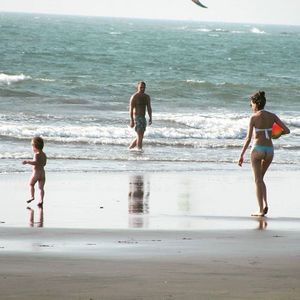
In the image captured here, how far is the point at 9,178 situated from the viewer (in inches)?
512

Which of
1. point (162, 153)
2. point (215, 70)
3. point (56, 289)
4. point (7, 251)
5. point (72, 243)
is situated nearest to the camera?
point (56, 289)

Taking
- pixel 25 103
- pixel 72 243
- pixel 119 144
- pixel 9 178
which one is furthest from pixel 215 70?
pixel 72 243

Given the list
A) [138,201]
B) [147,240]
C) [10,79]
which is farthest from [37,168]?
[10,79]

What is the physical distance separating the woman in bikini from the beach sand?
0.28m

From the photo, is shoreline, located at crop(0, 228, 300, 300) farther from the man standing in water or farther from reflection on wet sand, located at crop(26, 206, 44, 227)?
the man standing in water

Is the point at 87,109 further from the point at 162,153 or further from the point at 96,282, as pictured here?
the point at 96,282

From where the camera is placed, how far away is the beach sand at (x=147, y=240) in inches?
255

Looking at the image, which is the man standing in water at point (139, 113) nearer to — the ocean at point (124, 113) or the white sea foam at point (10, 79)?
the ocean at point (124, 113)

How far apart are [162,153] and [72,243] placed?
924cm

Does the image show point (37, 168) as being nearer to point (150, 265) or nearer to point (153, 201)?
point (153, 201)

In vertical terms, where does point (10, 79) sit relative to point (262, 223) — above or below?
above

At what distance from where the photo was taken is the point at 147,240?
8.47m

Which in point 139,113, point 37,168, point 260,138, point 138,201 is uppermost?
point 260,138

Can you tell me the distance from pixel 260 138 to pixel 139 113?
7.57m
